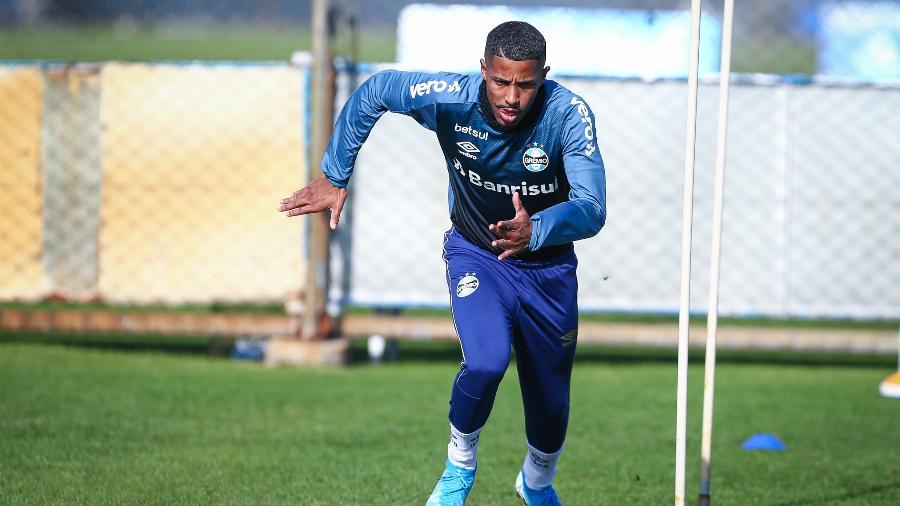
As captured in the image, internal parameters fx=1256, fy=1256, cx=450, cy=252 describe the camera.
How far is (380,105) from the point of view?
6.00 meters

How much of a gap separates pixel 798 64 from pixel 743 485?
1777 centimetres

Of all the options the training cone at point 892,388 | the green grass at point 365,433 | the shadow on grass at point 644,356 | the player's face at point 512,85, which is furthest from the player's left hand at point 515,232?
the shadow on grass at point 644,356

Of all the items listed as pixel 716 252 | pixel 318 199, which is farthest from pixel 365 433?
pixel 716 252

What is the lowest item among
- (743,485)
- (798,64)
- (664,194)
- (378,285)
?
(743,485)

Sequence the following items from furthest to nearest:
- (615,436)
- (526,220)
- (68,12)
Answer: (68,12) → (615,436) → (526,220)

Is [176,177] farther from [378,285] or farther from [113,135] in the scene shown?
[378,285]

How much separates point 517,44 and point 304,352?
5271 mm

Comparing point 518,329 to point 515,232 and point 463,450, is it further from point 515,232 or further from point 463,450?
point 515,232

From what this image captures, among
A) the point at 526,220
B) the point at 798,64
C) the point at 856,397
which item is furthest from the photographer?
the point at 798,64

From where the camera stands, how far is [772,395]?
954 centimetres

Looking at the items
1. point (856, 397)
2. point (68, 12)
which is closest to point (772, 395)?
point (856, 397)

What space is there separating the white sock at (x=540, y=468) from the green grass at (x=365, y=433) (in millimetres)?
297

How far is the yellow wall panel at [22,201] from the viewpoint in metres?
10.4

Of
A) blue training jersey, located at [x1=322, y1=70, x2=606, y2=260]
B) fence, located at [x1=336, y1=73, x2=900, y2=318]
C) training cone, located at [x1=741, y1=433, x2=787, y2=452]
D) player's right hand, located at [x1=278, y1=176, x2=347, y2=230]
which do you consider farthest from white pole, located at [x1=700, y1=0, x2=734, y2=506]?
fence, located at [x1=336, y1=73, x2=900, y2=318]
